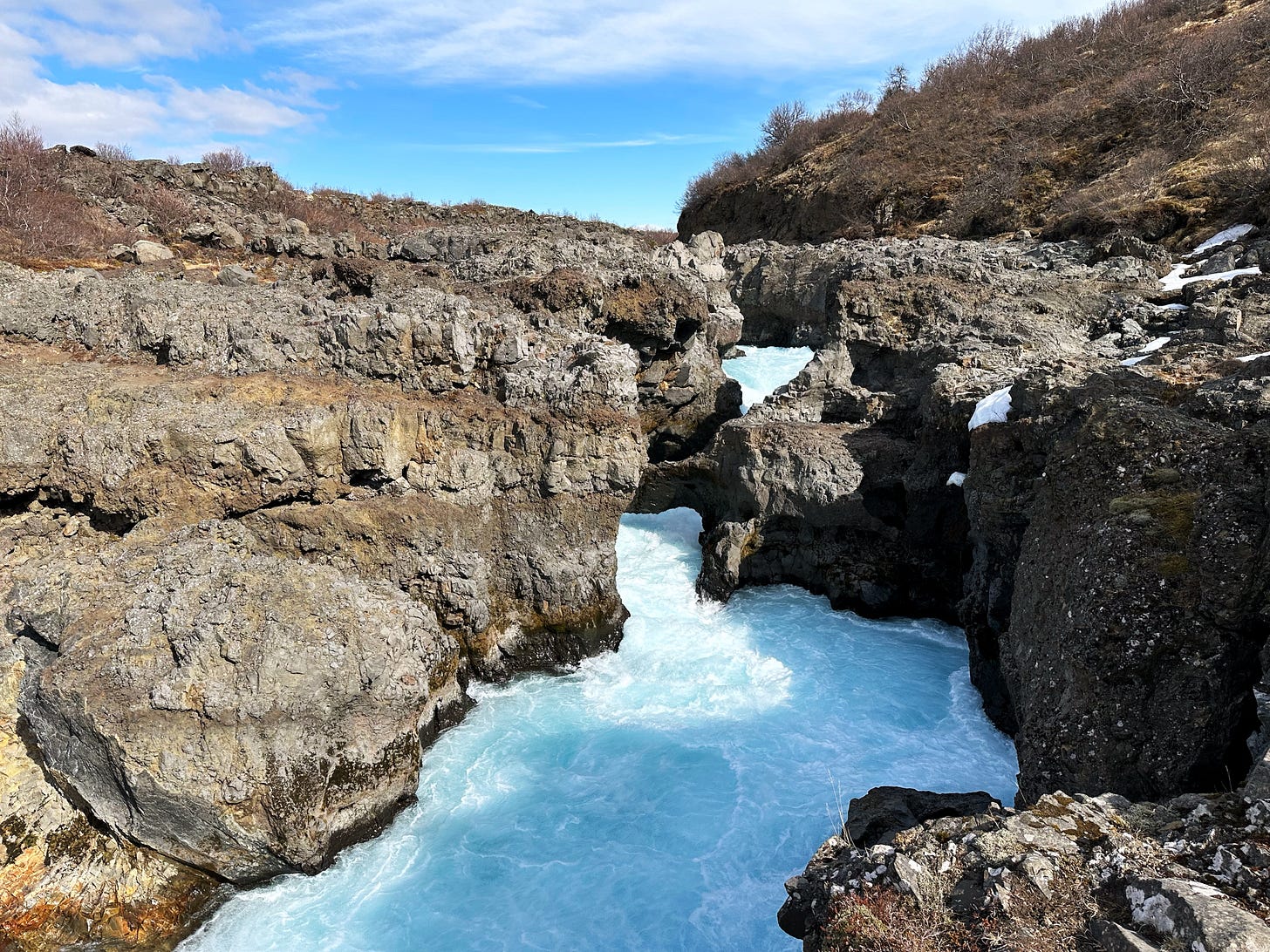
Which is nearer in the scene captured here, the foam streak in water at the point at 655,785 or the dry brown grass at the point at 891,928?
the dry brown grass at the point at 891,928

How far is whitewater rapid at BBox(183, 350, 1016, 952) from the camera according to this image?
10117mm

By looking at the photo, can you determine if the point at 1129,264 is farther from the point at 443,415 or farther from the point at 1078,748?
the point at 443,415

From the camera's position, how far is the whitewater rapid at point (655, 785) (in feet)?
33.2

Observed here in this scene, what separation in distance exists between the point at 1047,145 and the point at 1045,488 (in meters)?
40.9

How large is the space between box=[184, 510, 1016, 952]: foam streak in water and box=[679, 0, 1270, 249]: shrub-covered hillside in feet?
76.9

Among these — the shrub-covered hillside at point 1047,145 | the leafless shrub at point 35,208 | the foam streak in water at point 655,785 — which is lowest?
the foam streak in water at point 655,785

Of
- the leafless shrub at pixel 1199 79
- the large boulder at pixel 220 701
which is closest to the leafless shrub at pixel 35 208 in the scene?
the large boulder at pixel 220 701

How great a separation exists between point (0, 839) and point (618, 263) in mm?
19026

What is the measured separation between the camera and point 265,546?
45.2 ft

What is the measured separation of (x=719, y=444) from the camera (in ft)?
64.7

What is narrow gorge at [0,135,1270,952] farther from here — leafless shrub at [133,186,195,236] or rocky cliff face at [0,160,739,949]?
leafless shrub at [133,186,195,236]

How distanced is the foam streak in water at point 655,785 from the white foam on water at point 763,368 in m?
11.8

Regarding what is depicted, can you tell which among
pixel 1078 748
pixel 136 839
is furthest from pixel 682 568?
pixel 136 839

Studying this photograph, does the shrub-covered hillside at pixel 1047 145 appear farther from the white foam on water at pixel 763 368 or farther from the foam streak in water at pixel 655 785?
the foam streak in water at pixel 655 785
